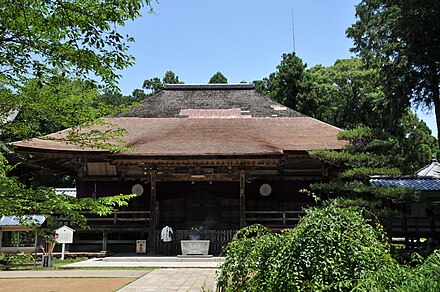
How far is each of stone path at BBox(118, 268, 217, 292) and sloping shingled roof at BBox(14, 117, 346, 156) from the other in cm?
432

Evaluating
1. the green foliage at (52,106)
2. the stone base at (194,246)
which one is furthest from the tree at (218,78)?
the green foliage at (52,106)

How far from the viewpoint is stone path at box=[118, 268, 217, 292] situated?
7.79 metres

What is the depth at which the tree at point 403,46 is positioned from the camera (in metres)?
12.6

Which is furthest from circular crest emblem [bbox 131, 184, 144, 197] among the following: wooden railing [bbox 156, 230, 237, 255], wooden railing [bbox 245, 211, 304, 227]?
wooden railing [bbox 245, 211, 304, 227]

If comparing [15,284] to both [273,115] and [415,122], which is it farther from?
[415,122]

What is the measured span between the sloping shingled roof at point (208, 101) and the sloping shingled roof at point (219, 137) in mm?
819

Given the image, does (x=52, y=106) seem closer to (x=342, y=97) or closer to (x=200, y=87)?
(x=200, y=87)

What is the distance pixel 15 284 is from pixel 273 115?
13.2 m

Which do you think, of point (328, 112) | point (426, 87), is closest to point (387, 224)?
point (426, 87)

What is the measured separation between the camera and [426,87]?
1472 centimetres

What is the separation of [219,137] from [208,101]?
6452 millimetres

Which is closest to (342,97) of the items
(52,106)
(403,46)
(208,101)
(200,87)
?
(200,87)

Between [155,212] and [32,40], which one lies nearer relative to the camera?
[32,40]

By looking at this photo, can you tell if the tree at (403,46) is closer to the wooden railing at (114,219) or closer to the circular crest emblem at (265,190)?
the circular crest emblem at (265,190)
